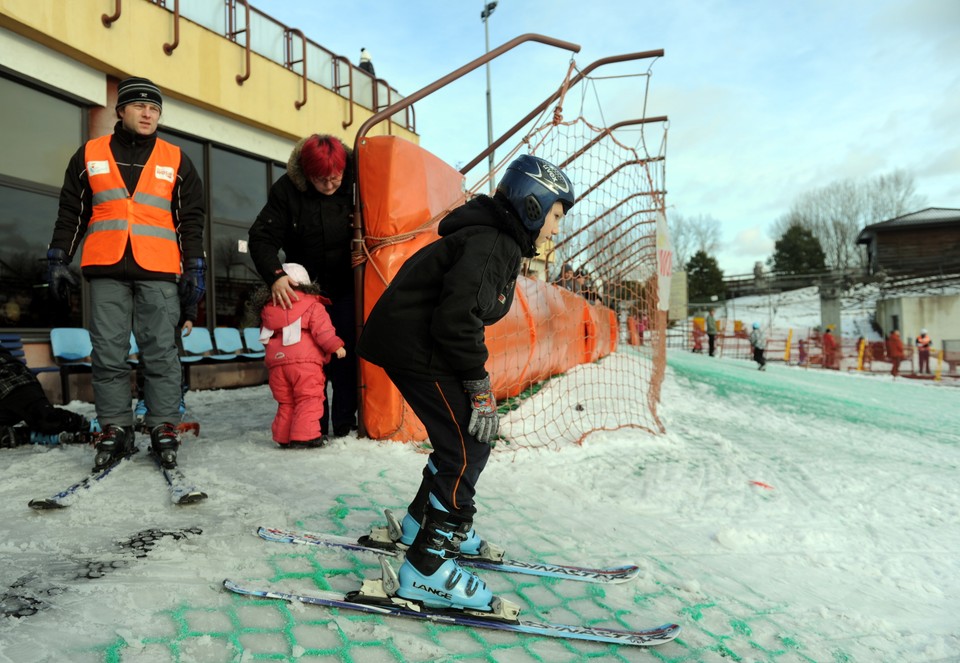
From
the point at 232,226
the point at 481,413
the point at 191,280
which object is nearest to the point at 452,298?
the point at 481,413

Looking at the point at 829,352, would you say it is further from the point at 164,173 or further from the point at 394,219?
the point at 164,173

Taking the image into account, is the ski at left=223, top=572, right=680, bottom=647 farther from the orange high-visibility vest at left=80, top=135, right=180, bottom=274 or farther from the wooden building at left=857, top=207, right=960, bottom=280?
the wooden building at left=857, top=207, right=960, bottom=280

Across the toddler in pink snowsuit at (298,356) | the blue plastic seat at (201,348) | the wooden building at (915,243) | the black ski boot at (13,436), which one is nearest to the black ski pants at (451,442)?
the toddler in pink snowsuit at (298,356)

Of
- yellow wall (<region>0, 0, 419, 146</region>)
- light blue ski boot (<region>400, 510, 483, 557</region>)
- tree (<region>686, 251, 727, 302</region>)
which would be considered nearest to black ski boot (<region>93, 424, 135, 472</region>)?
light blue ski boot (<region>400, 510, 483, 557</region>)

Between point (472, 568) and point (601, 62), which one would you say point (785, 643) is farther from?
point (601, 62)

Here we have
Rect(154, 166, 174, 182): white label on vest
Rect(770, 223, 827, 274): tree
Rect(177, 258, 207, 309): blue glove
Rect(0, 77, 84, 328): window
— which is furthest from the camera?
Rect(770, 223, 827, 274): tree

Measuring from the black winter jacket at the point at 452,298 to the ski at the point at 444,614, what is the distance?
705 mm

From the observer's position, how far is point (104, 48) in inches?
283

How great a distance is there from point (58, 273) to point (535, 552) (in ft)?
9.05

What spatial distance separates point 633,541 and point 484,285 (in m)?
1.59

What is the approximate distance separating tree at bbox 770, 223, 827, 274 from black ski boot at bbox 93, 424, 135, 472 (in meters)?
59.9

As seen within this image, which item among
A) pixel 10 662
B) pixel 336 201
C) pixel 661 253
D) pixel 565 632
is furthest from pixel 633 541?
pixel 661 253

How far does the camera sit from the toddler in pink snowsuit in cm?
382

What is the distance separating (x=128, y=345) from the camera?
3.24 meters
